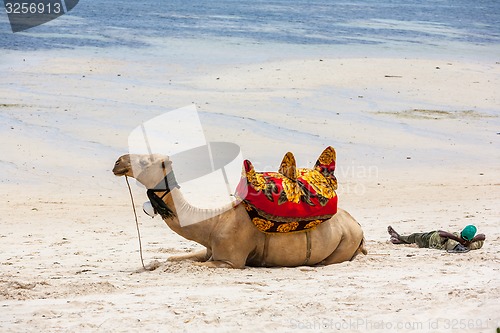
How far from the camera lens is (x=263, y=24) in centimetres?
4403

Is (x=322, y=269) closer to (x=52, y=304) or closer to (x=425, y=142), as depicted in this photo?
(x=52, y=304)

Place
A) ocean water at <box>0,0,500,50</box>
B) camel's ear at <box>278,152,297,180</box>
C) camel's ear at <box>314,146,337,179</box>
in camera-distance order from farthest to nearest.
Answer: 1. ocean water at <box>0,0,500,50</box>
2. camel's ear at <box>314,146,337,179</box>
3. camel's ear at <box>278,152,297,180</box>

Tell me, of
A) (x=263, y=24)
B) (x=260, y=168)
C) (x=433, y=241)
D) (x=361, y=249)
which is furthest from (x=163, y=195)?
(x=263, y=24)

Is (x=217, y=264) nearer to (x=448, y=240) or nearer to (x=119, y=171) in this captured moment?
(x=119, y=171)

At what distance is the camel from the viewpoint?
8.00 meters

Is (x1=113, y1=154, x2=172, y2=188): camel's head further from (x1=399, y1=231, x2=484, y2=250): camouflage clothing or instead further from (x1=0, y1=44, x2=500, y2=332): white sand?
(x1=399, y1=231, x2=484, y2=250): camouflage clothing

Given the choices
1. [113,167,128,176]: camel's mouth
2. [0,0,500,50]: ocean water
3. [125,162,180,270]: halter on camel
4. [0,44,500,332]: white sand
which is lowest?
[0,0,500,50]: ocean water

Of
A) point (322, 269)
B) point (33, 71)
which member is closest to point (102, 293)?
point (322, 269)

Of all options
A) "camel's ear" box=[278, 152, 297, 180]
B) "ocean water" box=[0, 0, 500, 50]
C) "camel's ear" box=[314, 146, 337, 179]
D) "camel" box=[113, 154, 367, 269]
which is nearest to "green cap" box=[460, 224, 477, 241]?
"camel" box=[113, 154, 367, 269]

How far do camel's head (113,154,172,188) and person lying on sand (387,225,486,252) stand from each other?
3.00 metres

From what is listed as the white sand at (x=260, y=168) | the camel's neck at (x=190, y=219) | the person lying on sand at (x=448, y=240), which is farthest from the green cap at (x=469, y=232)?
the camel's neck at (x=190, y=219)

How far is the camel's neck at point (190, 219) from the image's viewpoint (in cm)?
813

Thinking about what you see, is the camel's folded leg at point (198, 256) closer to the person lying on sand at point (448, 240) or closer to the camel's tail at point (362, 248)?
the camel's tail at point (362, 248)

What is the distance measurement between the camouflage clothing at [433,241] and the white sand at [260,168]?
0.14 m
